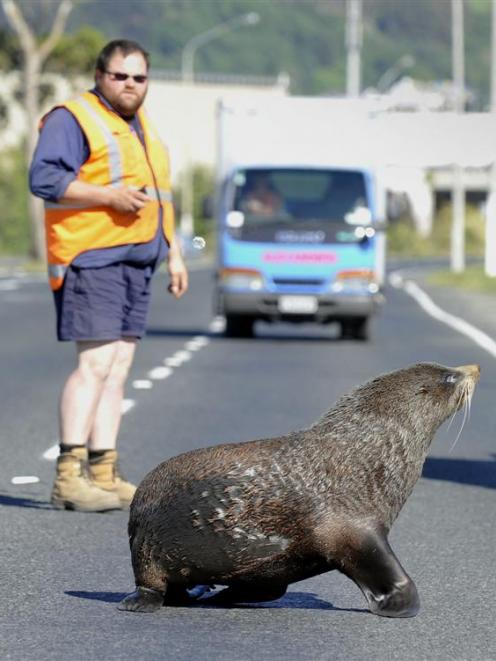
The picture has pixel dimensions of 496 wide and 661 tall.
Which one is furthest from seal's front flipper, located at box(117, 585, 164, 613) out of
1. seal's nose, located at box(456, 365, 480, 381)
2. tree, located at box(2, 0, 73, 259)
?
tree, located at box(2, 0, 73, 259)

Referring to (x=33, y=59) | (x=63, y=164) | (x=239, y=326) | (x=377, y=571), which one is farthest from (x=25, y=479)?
(x=33, y=59)

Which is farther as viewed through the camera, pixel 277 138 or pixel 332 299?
pixel 332 299

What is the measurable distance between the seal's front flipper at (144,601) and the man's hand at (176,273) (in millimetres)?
2664

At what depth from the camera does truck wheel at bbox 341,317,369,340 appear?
22.9m

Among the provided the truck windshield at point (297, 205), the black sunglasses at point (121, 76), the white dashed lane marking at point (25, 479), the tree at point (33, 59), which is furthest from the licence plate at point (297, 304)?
the tree at point (33, 59)

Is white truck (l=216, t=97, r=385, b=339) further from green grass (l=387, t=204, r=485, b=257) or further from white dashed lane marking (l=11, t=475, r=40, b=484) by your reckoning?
green grass (l=387, t=204, r=485, b=257)

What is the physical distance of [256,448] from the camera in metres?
5.93

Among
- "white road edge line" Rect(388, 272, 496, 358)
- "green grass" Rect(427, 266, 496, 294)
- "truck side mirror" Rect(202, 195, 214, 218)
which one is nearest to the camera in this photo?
"white road edge line" Rect(388, 272, 496, 358)

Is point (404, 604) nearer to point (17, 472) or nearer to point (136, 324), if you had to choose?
point (136, 324)

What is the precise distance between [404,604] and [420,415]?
57 centimetres

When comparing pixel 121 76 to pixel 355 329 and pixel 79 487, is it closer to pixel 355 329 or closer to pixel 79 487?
pixel 79 487

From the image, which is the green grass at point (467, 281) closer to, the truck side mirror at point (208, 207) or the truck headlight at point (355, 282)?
the truck side mirror at point (208, 207)

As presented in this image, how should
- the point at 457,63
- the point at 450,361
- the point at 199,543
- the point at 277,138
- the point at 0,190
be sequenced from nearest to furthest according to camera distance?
the point at 199,543 → the point at 277,138 → the point at 450,361 → the point at 457,63 → the point at 0,190

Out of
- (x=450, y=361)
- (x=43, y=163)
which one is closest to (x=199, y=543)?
(x=43, y=163)
